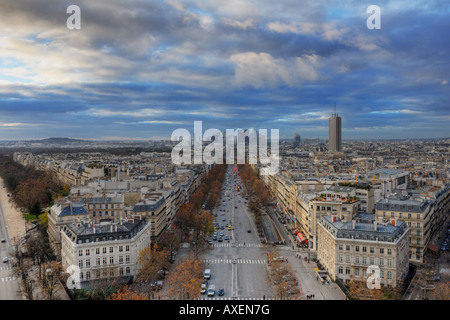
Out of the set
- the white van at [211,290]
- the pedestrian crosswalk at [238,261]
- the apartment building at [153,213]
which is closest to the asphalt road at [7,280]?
the apartment building at [153,213]

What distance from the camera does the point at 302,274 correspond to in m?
29.3

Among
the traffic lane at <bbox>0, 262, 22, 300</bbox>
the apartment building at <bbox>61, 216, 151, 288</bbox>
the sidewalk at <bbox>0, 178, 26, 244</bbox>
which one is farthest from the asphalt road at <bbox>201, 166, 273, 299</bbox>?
the sidewalk at <bbox>0, 178, 26, 244</bbox>

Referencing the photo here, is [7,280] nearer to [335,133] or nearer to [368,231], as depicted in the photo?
[368,231]

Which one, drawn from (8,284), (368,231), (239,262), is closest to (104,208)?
(8,284)

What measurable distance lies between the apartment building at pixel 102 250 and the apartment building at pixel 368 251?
47.5ft

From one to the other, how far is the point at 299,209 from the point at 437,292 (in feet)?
66.9

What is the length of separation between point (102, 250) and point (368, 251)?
60.0ft

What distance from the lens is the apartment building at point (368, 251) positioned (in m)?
25.5

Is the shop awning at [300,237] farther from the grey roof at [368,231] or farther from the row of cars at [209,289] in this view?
the row of cars at [209,289]

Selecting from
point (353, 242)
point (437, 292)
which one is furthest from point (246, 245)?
point (437, 292)

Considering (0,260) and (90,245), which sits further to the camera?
(0,260)

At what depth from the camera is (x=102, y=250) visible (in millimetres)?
27000
